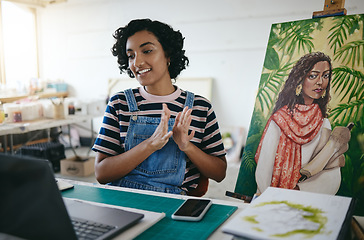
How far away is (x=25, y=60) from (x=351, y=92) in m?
5.72

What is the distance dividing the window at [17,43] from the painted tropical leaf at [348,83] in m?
4.64

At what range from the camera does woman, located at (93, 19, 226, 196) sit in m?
1.45

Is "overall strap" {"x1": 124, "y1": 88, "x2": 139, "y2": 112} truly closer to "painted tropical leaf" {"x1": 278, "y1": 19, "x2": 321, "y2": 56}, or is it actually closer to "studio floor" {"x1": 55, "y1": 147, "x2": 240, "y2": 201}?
"painted tropical leaf" {"x1": 278, "y1": 19, "x2": 321, "y2": 56}

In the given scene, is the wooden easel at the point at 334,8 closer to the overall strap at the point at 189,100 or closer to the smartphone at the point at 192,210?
the overall strap at the point at 189,100

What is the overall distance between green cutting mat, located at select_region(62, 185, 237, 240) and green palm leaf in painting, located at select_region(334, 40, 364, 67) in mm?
858

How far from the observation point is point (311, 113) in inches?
57.3

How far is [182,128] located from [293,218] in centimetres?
68

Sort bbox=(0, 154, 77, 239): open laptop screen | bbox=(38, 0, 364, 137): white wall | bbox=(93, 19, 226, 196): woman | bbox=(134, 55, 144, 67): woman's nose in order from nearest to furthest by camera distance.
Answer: bbox=(0, 154, 77, 239): open laptop screen
bbox=(93, 19, 226, 196): woman
bbox=(134, 55, 144, 67): woman's nose
bbox=(38, 0, 364, 137): white wall

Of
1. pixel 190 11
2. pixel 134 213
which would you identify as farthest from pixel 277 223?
pixel 190 11

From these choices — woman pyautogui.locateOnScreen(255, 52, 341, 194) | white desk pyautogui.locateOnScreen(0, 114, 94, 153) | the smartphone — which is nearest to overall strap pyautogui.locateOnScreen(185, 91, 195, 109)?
woman pyautogui.locateOnScreen(255, 52, 341, 194)

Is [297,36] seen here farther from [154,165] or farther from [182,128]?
[154,165]

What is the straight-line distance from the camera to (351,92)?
140cm

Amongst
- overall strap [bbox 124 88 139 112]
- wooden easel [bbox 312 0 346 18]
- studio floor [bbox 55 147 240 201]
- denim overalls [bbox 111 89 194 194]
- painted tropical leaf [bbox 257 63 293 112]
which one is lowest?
studio floor [bbox 55 147 240 201]

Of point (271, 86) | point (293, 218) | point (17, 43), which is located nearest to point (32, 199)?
point (293, 218)
